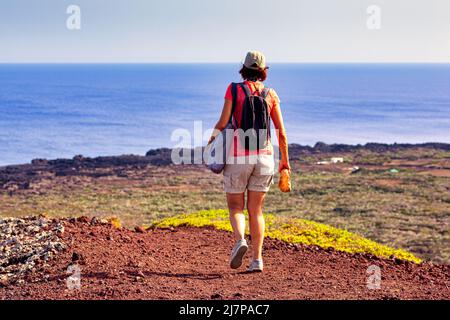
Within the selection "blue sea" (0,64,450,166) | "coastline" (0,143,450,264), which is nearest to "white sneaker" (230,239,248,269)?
"coastline" (0,143,450,264)

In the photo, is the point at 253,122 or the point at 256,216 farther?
the point at 256,216

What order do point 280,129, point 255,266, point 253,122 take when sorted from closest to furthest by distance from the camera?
point 253,122 → point 280,129 → point 255,266

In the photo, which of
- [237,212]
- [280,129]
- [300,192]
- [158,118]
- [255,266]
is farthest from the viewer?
[158,118]

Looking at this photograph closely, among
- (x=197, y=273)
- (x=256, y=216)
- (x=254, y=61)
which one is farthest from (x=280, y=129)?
(x=197, y=273)

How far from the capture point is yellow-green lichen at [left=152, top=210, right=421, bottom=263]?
10109 millimetres

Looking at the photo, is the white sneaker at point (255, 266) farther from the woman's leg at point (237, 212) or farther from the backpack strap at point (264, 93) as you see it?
the backpack strap at point (264, 93)

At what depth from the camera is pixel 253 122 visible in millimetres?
6922

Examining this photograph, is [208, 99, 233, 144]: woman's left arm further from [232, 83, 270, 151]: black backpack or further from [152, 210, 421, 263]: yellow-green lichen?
[152, 210, 421, 263]: yellow-green lichen

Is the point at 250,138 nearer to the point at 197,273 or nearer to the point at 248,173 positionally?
the point at 248,173

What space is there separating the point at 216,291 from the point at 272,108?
1.96 m

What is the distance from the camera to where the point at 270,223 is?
11.6 meters

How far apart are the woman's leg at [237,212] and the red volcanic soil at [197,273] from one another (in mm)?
483

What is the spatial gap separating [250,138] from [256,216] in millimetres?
873

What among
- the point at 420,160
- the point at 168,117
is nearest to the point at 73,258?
the point at 420,160
